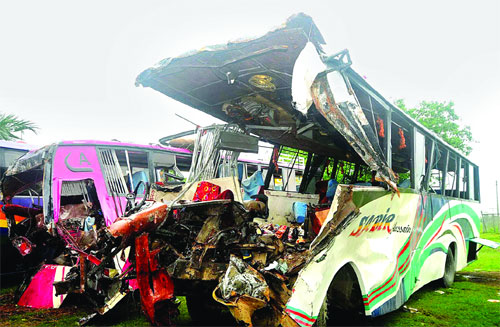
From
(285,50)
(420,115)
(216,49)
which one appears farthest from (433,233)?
(420,115)

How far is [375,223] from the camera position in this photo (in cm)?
382

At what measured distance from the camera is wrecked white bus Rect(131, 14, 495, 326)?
2.90m

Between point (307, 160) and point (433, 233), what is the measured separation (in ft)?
8.28

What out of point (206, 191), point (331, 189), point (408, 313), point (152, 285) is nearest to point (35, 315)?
point (152, 285)

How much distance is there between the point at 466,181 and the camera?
25.8ft

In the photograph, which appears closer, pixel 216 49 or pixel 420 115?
pixel 216 49

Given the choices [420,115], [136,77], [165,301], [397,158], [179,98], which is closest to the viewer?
[165,301]

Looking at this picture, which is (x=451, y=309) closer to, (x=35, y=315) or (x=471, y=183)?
(x=471, y=183)

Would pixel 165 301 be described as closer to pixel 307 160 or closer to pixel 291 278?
pixel 291 278

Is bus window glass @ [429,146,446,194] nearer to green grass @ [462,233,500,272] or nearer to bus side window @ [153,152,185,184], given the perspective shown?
green grass @ [462,233,500,272]

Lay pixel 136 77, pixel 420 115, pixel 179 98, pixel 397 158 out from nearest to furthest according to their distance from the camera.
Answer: pixel 136 77, pixel 179 98, pixel 397 158, pixel 420 115

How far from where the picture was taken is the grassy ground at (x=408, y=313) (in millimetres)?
4555

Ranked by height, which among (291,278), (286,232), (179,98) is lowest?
(291,278)

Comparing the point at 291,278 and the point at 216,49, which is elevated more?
the point at 216,49
